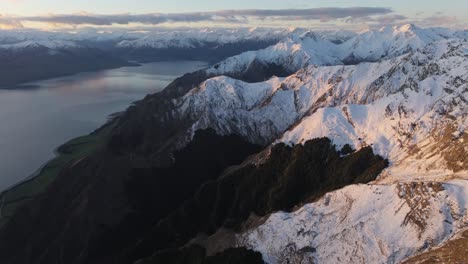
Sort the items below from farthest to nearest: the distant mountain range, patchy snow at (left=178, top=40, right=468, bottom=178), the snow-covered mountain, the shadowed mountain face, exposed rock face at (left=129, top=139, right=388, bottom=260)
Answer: the shadowed mountain face
exposed rock face at (left=129, top=139, right=388, bottom=260)
patchy snow at (left=178, top=40, right=468, bottom=178)
the distant mountain range
the snow-covered mountain

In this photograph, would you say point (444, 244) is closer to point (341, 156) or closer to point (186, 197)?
point (341, 156)

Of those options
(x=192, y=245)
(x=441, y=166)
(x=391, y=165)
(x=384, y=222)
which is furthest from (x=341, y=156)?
(x=192, y=245)

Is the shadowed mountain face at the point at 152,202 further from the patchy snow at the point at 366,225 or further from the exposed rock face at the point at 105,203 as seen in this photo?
the patchy snow at the point at 366,225

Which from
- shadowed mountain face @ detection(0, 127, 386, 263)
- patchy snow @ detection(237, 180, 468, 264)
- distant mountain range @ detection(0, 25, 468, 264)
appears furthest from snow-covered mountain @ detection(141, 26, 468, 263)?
shadowed mountain face @ detection(0, 127, 386, 263)

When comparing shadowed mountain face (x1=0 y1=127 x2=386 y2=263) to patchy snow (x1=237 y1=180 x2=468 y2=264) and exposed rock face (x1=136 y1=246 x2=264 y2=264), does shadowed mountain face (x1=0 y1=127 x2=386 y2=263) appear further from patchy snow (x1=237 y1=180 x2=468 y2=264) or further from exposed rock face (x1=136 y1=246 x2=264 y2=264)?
patchy snow (x1=237 y1=180 x2=468 y2=264)

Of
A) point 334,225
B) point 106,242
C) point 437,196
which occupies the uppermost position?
point 437,196

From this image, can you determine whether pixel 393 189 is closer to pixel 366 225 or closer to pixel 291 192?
pixel 366 225

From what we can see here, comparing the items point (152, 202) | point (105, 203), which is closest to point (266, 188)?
point (152, 202)

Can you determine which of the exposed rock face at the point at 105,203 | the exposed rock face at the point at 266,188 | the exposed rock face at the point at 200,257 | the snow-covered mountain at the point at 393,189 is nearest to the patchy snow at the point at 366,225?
the snow-covered mountain at the point at 393,189
